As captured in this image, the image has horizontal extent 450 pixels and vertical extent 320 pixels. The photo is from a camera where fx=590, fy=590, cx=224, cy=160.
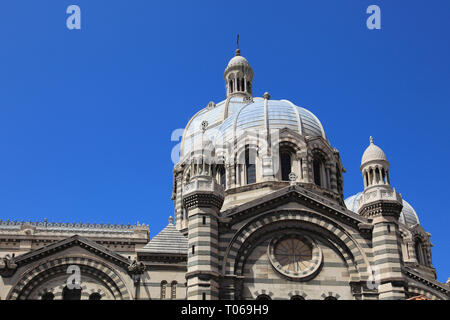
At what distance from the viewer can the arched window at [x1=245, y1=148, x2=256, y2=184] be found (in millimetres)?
41625

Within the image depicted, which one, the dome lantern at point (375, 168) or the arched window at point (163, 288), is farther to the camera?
the dome lantern at point (375, 168)

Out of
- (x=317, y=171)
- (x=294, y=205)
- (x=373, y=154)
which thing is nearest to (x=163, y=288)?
(x=294, y=205)

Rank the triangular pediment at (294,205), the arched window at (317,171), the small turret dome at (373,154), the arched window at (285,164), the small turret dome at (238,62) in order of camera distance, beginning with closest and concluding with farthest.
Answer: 1. the triangular pediment at (294,205)
2. the small turret dome at (373,154)
3. the arched window at (285,164)
4. the arched window at (317,171)
5. the small turret dome at (238,62)

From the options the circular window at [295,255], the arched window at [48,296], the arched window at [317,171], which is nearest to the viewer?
the circular window at [295,255]

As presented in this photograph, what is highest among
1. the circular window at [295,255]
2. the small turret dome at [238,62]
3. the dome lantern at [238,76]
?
the small turret dome at [238,62]

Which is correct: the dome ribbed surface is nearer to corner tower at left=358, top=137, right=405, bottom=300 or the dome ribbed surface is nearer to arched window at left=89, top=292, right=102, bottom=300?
corner tower at left=358, top=137, right=405, bottom=300

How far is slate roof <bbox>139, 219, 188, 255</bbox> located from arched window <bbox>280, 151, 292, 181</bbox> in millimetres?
9703

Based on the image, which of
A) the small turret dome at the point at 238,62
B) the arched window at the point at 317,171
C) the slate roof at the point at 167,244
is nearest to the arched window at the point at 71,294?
the slate roof at the point at 167,244

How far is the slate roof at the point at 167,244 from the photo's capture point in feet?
111

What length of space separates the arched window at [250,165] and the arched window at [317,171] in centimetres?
469

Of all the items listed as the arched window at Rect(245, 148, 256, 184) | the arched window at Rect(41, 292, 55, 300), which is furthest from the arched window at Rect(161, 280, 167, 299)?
the arched window at Rect(245, 148, 256, 184)

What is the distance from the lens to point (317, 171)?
143 feet

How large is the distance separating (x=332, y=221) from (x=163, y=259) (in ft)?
32.1

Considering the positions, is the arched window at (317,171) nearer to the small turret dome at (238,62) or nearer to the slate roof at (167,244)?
the slate roof at (167,244)
